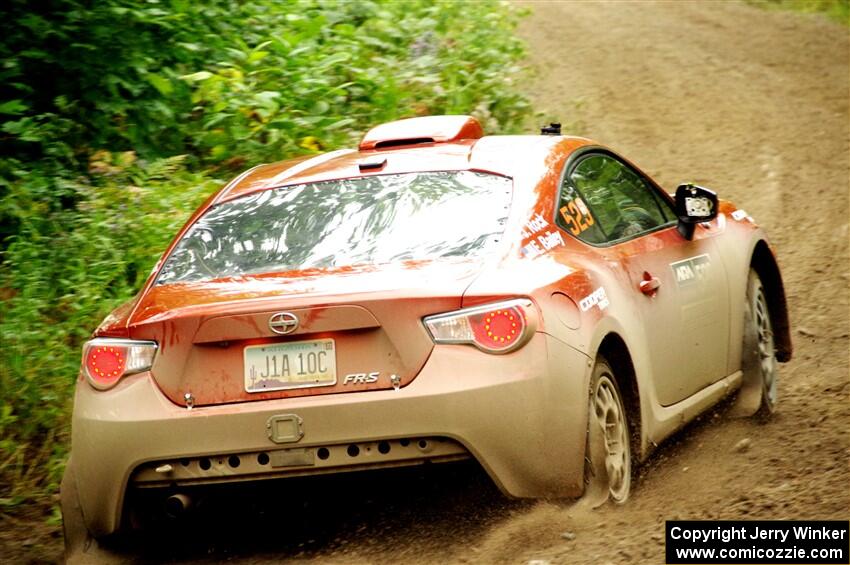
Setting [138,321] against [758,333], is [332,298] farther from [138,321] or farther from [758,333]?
[758,333]

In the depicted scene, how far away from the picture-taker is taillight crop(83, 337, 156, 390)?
183 inches

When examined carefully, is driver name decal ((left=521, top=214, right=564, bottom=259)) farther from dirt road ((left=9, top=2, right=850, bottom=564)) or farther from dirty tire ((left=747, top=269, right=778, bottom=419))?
dirty tire ((left=747, top=269, right=778, bottom=419))

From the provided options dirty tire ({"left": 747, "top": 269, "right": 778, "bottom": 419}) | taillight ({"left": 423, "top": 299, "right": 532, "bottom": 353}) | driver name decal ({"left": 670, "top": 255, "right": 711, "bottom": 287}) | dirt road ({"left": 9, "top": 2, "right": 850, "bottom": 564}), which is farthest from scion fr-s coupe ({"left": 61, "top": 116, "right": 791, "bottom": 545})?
dirty tire ({"left": 747, "top": 269, "right": 778, "bottom": 419})

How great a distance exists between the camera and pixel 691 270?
20.0 ft

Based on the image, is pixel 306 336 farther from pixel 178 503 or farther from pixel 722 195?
pixel 722 195

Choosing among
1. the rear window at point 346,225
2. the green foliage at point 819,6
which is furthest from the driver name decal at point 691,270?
the green foliage at point 819,6

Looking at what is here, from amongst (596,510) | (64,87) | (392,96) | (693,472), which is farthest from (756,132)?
(596,510)

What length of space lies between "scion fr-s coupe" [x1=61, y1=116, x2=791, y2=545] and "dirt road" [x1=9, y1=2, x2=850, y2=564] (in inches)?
10.5

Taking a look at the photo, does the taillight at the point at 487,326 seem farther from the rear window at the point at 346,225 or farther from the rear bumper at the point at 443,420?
the rear window at the point at 346,225

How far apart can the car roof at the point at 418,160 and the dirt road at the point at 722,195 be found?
1.27 m

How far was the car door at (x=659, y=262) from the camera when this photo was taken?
17.9 ft

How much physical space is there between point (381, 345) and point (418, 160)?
50.4 inches

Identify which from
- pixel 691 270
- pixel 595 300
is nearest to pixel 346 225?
pixel 595 300

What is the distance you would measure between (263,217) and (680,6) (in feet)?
67.8
